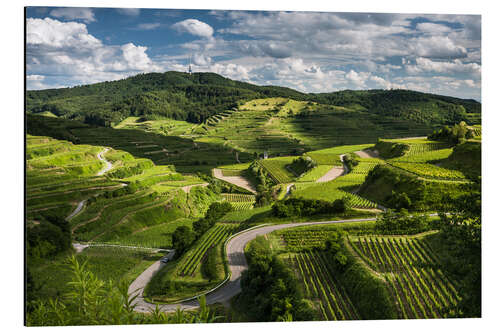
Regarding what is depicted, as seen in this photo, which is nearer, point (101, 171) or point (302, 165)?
point (101, 171)

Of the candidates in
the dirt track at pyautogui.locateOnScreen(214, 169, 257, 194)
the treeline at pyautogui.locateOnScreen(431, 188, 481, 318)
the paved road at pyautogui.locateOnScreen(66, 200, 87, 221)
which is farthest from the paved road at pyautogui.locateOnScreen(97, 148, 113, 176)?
the treeline at pyautogui.locateOnScreen(431, 188, 481, 318)

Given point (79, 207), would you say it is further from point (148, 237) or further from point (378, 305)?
point (378, 305)

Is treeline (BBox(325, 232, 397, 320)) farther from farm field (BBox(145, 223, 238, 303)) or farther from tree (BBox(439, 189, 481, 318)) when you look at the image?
farm field (BBox(145, 223, 238, 303))

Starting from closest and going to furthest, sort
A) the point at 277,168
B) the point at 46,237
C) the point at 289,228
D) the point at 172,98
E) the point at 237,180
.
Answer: the point at 46,237 < the point at 289,228 < the point at 277,168 < the point at 237,180 < the point at 172,98

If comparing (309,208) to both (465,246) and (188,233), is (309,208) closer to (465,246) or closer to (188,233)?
(188,233)

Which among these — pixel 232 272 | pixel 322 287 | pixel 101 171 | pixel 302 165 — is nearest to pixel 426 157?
pixel 302 165

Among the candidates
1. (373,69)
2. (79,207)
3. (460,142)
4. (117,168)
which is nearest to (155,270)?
(79,207)

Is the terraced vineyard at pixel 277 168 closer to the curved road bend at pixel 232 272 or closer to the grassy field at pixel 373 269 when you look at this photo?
the curved road bend at pixel 232 272
